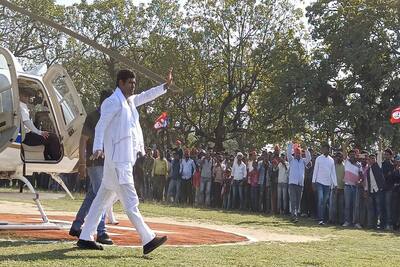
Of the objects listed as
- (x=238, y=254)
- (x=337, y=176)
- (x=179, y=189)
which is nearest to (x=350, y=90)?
(x=179, y=189)

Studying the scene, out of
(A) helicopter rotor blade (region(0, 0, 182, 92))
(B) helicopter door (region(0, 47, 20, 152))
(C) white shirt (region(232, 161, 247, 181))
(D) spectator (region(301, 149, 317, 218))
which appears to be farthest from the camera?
(C) white shirt (region(232, 161, 247, 181))

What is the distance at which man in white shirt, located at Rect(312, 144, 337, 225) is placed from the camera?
17.1m

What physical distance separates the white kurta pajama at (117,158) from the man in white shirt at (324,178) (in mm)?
10308

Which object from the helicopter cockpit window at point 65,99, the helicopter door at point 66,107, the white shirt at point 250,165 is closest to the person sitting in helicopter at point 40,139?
the helicopter door at point 66,107

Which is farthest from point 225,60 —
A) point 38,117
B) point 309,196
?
point 38,117

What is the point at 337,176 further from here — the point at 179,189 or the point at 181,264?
the point at 181,264

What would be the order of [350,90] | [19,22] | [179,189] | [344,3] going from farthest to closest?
1. [19,22]
2. [344,3]
3. [350,90]
4. [179,189]

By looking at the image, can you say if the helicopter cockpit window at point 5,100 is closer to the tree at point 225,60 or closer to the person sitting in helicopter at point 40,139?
the person sitting in helicopter at point 40,139

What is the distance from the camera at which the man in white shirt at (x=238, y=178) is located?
2102 cm

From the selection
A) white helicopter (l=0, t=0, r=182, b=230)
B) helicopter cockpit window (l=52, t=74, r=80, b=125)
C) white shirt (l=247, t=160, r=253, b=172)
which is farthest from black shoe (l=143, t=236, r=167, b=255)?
white shirt (l=247, t=160, r=253, b=172)

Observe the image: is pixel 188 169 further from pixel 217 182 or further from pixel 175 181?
pixel 217 182

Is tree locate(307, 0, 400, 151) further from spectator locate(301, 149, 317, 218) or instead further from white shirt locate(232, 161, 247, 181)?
spectator locate(301, 149, 317, 218)

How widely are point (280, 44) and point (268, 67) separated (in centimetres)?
163

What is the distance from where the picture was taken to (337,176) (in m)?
17.3
